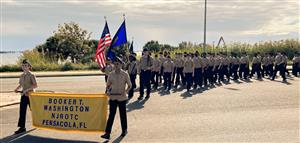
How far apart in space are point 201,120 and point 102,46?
610 centimetres

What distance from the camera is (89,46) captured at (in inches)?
1684

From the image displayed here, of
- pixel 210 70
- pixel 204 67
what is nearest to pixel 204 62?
pixel 204 67

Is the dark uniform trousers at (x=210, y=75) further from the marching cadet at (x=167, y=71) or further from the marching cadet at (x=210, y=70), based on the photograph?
the marching cadet at (x=167, y=71)

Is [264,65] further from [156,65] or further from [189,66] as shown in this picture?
[156,65]

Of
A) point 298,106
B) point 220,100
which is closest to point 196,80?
point 220,100

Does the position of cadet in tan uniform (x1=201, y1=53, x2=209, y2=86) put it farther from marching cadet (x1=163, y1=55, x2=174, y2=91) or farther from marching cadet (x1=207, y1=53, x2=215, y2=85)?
marching cadet (x1=163, y1=55, x2=174, y2=91)

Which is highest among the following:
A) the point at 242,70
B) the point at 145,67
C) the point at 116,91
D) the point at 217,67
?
the point at 145,67

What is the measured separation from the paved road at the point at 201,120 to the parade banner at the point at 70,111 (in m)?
0.23

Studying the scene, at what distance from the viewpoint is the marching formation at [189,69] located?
14.4 metres

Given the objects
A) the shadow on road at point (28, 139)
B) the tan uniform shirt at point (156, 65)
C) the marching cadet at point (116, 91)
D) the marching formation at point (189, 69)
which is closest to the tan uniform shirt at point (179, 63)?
the marching formation at point (189, 69)

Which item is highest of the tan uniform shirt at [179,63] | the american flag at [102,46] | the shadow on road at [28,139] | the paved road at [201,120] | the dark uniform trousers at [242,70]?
the american flag at [102,46]

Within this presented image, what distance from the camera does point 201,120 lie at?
10.0 metres

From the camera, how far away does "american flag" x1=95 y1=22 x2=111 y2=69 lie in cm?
1455

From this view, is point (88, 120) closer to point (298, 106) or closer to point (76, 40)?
point (298, 106)
